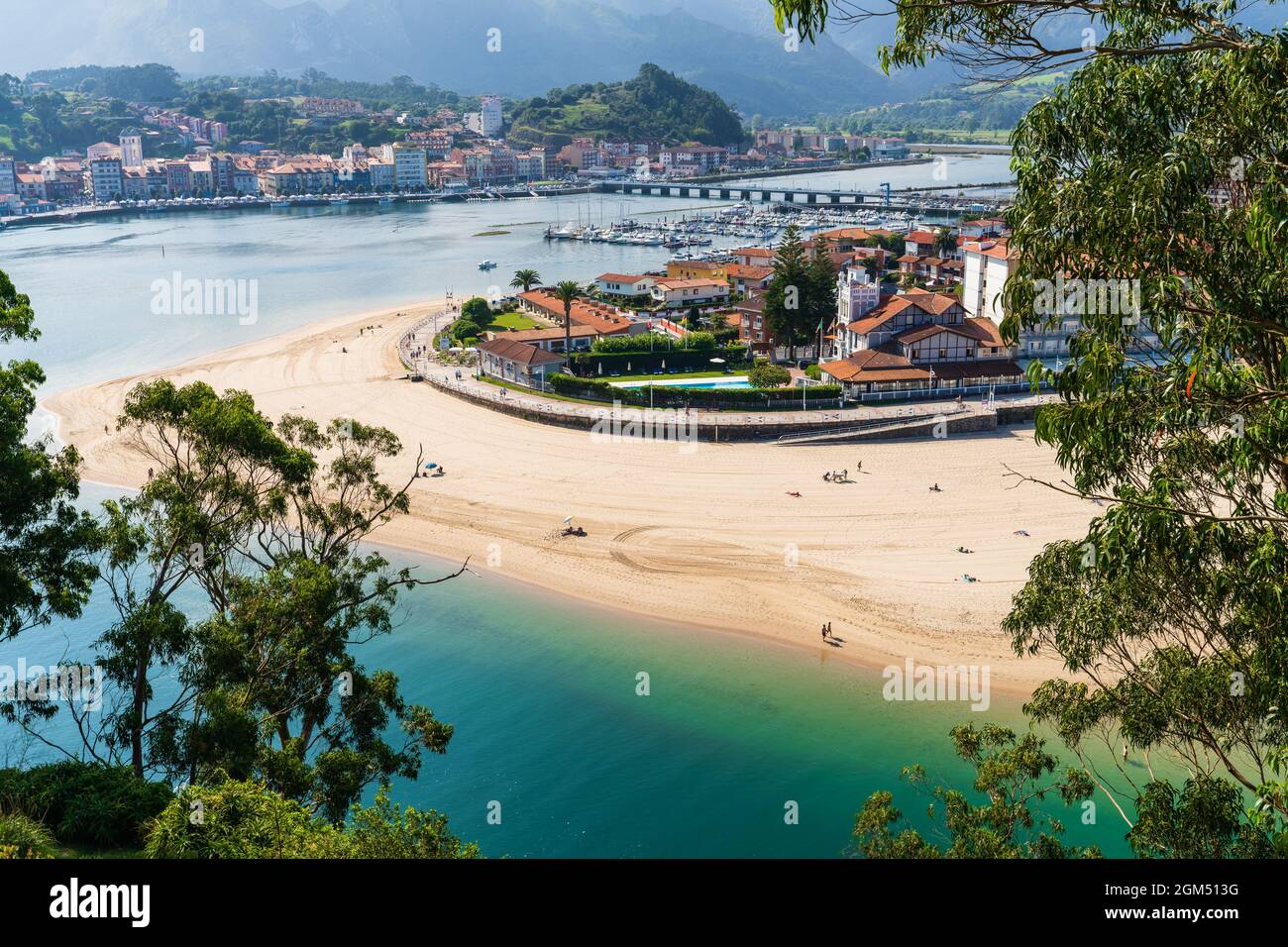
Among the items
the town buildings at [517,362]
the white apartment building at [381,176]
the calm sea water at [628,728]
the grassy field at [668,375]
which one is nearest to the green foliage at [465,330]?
the town buildings at [517,362]

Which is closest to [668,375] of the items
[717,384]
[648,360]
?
[648,360]

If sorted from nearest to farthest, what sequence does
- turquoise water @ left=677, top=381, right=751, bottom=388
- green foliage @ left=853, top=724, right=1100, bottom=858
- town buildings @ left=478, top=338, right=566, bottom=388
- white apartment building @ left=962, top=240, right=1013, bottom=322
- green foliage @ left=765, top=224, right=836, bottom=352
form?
green foliage @ left=853, top=724, right=1100, bottom=858 → turquoise water @ left=677, top=381, right=751, bottom=388 → town buildings @ left=478, top=338, right=566, bottom=388 → green foliage @ left=765, top=224, right=836, bottom=352 → white apartment building @ left=962, top=240, right=1013, bottom=322

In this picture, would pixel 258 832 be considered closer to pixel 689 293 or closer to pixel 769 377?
pixel 769 377

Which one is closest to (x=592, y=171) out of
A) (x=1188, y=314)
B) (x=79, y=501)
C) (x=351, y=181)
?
(x=351, y=181)

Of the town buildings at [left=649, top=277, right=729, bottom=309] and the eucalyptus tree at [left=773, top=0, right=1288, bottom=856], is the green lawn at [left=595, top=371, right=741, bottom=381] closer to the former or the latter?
the town buildings at [left=649, top=277, right=729, bottom=309]

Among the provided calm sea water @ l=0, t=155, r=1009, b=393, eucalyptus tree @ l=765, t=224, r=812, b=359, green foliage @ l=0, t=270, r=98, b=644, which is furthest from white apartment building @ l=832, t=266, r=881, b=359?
green foliage @ l=0, t=270, r=98, b=644

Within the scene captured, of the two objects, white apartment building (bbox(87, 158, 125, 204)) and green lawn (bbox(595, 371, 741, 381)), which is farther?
white apartment building (bbox(87, 158, 125, 204))
